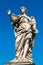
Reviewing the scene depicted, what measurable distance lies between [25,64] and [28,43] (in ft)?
4.84

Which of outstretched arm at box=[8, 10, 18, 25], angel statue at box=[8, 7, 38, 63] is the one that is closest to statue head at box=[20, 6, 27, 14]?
angel statue at box=[8, 7, 38, 63]

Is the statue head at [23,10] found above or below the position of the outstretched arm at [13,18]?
above

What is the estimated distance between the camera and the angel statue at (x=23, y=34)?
61.7 feet

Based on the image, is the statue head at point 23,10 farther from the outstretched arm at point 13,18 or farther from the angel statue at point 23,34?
the outstretched arm at point 13,18

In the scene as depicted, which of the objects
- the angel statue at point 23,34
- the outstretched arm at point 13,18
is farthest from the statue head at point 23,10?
the outstretched arm at point 13,18

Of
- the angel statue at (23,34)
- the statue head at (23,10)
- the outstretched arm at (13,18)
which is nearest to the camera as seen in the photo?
the angel statue at (23,34)

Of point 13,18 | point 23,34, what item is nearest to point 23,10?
point 13,18

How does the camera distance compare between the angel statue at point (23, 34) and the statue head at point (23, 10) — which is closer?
the angel statue at point (23, 34)

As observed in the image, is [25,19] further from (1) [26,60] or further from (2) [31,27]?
(1) [26,60]

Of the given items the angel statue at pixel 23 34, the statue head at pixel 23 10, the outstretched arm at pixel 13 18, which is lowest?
the angel statue at pixel 23 34

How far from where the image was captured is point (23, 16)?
19609mm

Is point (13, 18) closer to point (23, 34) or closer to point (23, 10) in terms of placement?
point (23, 10)

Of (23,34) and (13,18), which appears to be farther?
(13,18)

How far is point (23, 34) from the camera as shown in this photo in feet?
62.6
